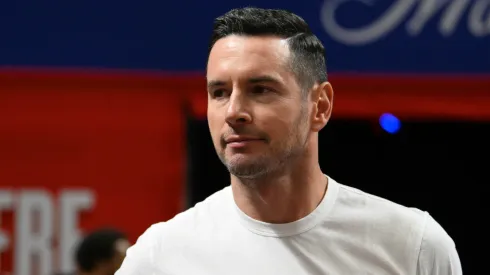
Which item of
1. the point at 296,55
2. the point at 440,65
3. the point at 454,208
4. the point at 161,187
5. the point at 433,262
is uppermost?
the point at 296,55

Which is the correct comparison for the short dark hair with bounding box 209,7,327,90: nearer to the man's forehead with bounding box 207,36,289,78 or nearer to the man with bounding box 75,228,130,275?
the man's forehead with bounding box 207,36,289,78

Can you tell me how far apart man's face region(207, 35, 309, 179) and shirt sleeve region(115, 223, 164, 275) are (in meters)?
0.28

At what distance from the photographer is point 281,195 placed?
2229mm

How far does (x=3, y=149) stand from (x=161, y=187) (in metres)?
0.76

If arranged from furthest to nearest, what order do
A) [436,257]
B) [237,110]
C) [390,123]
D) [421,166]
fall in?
1. [421,166]
2. [390,123]
3. [436,257]
4. [237,110]

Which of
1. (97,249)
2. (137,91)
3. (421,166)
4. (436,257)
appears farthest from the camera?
(421,166)

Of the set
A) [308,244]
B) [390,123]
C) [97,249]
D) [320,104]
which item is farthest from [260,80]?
[390,123]

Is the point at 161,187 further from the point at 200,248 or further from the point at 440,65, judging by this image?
the point at 200,248

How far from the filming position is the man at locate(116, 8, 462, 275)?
2117mm

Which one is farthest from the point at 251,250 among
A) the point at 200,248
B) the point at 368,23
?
the point at 368,23

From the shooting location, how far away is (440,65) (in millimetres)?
5023

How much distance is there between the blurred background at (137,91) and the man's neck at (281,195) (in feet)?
8.29

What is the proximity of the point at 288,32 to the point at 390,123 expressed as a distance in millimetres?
3068

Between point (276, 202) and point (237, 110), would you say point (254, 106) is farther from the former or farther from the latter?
point (276, 202)
